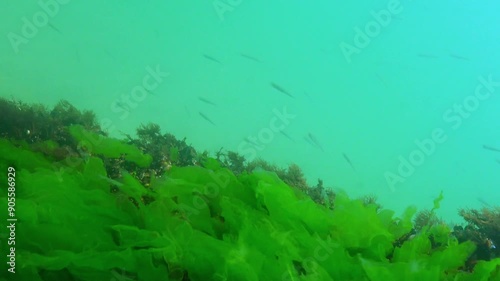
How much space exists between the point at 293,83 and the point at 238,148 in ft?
215

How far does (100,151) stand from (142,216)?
108cm

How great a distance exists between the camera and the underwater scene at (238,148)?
1309 mm

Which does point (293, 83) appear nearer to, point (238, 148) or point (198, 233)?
point (238, 148)

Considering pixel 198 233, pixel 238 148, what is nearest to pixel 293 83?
pixel 238 148

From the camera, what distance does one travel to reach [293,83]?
362ft

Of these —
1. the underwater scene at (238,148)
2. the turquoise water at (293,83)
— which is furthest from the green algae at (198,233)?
the turquoise water at (293,83)

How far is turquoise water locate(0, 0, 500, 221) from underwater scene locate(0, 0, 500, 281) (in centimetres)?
58

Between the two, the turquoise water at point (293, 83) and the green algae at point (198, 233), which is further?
the turquoise water at point (293, 83)

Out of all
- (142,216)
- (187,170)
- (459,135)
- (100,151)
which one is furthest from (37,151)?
(459,135)

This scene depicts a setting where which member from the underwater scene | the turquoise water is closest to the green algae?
the underwater scene

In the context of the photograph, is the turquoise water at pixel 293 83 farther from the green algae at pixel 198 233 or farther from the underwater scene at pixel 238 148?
the green algae at pixel 198 233

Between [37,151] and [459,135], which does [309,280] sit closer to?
[37,151]

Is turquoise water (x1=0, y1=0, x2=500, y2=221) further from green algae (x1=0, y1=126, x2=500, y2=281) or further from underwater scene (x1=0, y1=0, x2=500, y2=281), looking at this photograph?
green algae (x1=0, y1=126, x2=500, y2=281)

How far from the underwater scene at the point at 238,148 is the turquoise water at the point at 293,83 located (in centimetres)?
A: 58
